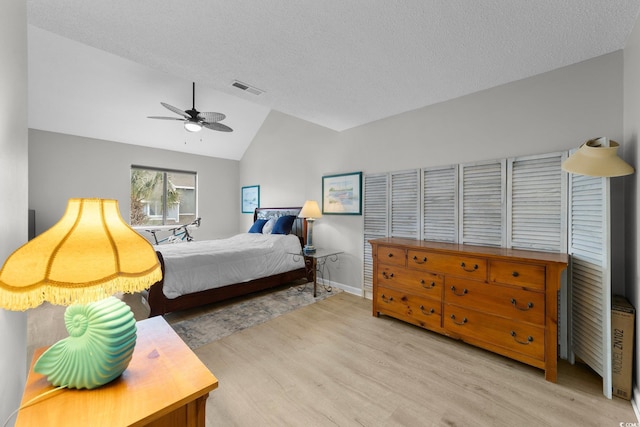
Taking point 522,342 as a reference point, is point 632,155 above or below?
above

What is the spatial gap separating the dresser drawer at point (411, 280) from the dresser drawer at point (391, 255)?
0.06 meters

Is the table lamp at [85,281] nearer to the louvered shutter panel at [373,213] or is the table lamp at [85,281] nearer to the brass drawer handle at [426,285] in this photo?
the brass drawer handle at [426,285]

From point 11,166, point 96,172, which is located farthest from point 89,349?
point 96,172

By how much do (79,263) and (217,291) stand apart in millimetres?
2690

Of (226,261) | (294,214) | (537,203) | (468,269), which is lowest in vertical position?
(226,261)

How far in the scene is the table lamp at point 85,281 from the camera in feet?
2.36

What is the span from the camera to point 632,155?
183cm

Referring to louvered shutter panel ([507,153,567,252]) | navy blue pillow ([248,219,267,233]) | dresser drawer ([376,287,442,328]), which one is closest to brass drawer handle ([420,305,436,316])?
dresser drawer ([376,287,442,328])

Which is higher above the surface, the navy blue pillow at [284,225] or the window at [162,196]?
the window at [162,196]

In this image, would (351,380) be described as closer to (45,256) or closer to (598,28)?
(45,256)

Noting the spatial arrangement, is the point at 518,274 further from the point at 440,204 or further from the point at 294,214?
the point at 294,214

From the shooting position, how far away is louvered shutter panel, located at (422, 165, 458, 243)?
2.85 meters

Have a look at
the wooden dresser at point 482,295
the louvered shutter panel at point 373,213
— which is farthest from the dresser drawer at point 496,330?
the louvered shutter panel at point 373,213

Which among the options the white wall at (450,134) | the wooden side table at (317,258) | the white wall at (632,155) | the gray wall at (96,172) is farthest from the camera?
the gray wall at (96,172)
